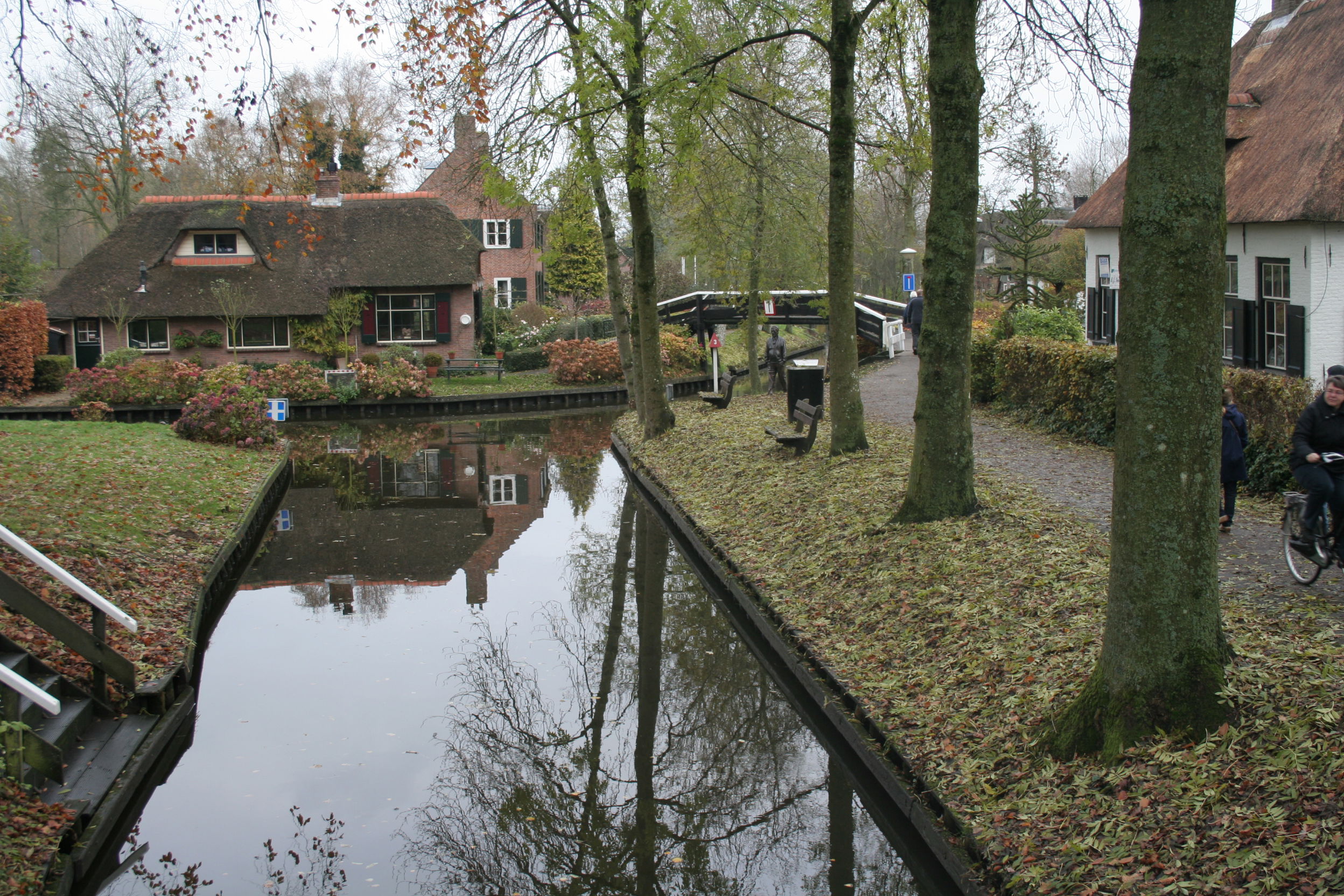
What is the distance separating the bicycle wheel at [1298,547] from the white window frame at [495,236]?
41488 millimetres

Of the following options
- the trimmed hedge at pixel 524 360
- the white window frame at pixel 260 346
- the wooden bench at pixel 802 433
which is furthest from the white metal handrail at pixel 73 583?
the trimmed hedge at pixel 524 360

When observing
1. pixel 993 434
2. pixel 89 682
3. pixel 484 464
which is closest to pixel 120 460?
pixel 484 464

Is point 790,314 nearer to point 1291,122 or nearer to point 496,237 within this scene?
point 496,237

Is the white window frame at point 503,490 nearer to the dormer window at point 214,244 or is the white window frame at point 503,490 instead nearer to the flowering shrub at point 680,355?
the flowering shrub at point 680,355

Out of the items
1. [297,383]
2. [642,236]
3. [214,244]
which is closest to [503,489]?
[642,236]

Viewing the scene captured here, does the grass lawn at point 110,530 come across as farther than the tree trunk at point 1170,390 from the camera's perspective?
Yes

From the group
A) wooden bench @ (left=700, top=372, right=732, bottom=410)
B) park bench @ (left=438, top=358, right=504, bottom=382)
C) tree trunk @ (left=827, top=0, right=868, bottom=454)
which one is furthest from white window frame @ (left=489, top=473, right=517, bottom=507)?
park bench @ (left=438, top=358, right=504, bottom=382)

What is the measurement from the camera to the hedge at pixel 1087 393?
1037 centimetres

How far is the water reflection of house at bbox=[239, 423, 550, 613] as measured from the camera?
12.3 metres

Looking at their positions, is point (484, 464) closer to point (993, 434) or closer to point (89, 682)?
point (993, 434)

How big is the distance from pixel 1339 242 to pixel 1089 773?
14.0 m

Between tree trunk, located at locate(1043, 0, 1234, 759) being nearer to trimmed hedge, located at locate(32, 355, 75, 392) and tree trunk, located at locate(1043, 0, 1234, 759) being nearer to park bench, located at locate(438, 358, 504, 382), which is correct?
park bench, located at locate(438, 358, 504, 382)

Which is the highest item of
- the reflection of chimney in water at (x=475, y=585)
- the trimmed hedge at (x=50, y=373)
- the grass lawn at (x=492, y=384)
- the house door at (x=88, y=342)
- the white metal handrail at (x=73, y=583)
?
the house door at (x=88, y=342)

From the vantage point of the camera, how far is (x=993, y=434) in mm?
16359
